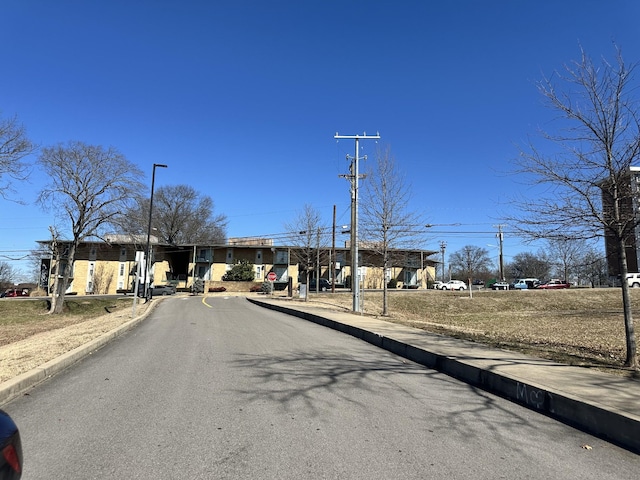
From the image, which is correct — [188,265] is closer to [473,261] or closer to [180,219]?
[180,219]

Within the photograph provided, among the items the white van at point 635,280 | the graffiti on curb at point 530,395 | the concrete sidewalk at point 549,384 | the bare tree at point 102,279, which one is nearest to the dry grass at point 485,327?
the concrete sidewalk at point 549,384

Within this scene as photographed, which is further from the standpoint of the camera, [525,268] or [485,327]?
[525,268]

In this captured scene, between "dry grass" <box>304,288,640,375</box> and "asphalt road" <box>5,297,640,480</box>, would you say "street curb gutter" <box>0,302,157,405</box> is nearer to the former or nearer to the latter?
"asphalt road" <box>5,297,640,480</box>

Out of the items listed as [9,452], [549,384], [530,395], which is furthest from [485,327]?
[9,452]

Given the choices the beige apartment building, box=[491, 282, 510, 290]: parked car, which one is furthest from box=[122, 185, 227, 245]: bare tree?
box=[491, 282, 510, 290]: parked car

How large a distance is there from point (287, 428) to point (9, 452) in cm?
300

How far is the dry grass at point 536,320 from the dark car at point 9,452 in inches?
323

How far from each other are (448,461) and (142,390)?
15.0 feet

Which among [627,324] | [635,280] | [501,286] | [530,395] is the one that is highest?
[635,280]

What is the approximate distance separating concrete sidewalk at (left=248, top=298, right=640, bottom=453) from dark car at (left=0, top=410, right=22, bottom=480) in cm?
524

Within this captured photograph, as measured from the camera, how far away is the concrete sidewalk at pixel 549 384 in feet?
15.7

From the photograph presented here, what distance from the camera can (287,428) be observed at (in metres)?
4.81

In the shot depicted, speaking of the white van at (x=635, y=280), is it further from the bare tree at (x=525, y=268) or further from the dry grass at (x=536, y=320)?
the bare tree at (x=525, y=268)

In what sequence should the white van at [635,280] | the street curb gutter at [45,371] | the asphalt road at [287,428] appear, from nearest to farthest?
the asphalt road at [287,428] < the street curb gutter at [45,371] < the white van at [635,280]
